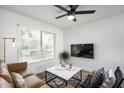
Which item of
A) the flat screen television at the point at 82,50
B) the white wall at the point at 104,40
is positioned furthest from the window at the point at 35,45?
the white wall at the point at 104,40

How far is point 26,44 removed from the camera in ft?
10.7

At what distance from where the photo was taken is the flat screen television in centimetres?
354

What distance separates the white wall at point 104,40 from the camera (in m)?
2.87

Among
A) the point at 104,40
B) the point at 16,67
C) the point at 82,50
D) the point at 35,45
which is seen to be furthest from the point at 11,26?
the point at 104,40

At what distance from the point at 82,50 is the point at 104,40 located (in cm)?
96

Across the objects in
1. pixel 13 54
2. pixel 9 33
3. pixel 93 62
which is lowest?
pixel 93 62

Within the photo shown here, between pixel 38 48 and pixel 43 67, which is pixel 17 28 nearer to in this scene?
pixel 38 48

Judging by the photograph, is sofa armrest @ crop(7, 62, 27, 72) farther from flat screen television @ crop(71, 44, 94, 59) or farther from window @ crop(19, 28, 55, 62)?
flat screen television @ crop(71, 44, 94, 59)

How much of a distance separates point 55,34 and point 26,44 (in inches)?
62.3

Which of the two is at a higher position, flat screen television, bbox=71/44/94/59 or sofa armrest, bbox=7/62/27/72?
flat screen television, bbox=71/44/94/59

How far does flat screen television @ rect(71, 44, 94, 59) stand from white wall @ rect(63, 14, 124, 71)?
156mm

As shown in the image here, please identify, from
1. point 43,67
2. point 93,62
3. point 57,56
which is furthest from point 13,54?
point 93,62

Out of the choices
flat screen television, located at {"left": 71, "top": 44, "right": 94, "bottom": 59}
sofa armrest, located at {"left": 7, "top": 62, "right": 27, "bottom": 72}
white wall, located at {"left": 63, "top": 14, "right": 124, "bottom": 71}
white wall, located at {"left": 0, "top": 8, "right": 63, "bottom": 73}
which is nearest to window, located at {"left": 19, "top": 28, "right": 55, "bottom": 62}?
white wall, located at {"left": 0, "top": 8, "right": 63, "bottom": 73}

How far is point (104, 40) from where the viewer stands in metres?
3.22
